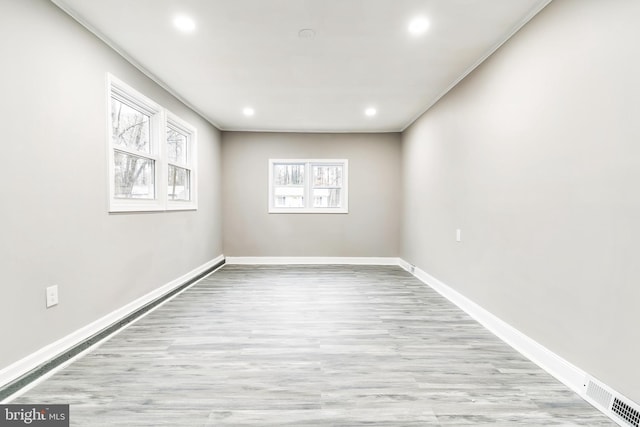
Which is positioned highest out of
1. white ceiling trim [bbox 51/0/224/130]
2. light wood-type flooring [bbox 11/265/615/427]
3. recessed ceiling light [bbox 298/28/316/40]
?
recessed ceiling light [bbox 298/28/316/40]

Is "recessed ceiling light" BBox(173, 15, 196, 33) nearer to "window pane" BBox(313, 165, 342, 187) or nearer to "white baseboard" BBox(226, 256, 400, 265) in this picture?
"window pane" BBox(313, 165, 342, 187)

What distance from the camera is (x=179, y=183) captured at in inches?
161

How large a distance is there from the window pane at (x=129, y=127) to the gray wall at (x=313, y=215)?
88.8 inches

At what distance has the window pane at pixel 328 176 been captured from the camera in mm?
5773

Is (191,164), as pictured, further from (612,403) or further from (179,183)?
(612,403)

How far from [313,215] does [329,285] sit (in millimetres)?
1856

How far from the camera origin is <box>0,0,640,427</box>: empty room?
1608mm

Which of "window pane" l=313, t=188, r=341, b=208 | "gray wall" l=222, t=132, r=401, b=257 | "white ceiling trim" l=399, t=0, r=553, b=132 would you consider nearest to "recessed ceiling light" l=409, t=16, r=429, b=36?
"white ceiling trim" l=399, t=0, r=553, b=132

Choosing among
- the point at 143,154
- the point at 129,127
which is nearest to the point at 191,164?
the point at 143,154

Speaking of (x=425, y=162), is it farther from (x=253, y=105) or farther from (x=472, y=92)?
(x=253, y=105)

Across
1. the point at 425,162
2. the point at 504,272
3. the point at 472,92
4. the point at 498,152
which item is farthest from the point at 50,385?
the point at 425,162

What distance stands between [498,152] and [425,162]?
1814 mm

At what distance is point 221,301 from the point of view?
3434mm

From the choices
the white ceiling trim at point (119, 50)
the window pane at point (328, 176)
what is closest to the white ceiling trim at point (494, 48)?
the window pane at point (328, 176)
